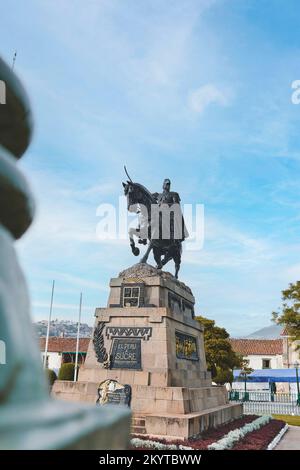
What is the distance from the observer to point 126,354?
34.6ft

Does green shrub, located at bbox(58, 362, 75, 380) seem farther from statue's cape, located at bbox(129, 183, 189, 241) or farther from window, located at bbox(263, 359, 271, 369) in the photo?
window, located at bbox(263, 359, 271, 369)

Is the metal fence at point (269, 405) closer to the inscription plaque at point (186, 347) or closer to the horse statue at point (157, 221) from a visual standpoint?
the inscription plaque at point (186, 347)

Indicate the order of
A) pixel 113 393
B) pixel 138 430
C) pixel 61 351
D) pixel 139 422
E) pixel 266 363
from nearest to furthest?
pixel 138 430, pixel 139 422, pixel 113 393, pixel 61 351, pixel 266 363

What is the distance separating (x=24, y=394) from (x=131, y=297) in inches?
396

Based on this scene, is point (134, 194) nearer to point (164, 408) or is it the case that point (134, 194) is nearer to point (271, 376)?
point (164, 408)

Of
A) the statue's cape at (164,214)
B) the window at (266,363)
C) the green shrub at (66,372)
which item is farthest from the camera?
the window at (266,363)

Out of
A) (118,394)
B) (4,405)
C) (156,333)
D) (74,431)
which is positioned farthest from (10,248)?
(156,333)

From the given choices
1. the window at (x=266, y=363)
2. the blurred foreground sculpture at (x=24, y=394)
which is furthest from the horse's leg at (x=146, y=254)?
the window at (x=266, y=363)

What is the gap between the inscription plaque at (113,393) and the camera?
925 centimetres

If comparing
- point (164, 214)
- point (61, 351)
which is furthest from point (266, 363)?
point (164, 214)

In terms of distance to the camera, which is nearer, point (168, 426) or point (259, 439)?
point (168, 426)

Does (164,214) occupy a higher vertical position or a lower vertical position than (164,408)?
higher
